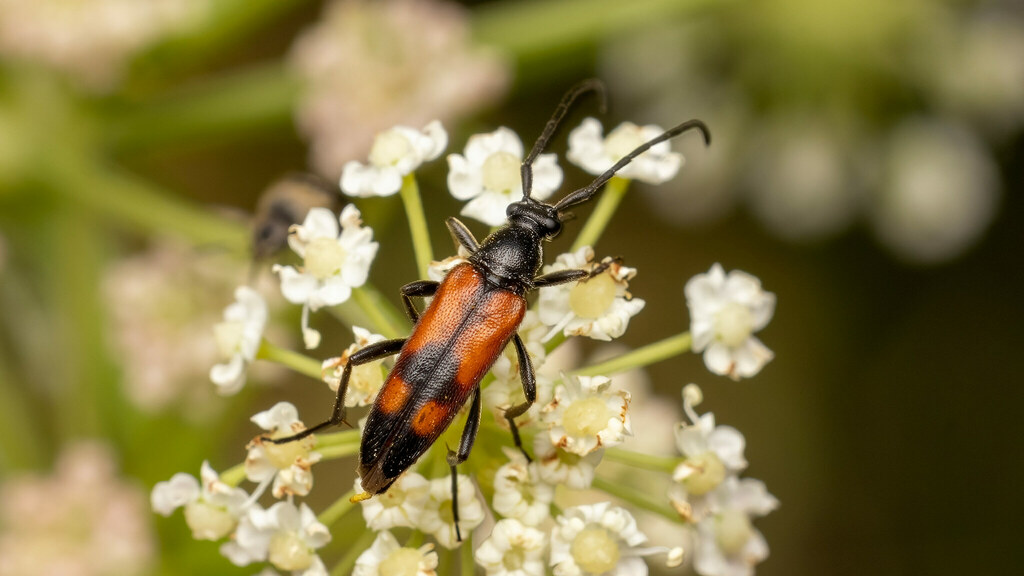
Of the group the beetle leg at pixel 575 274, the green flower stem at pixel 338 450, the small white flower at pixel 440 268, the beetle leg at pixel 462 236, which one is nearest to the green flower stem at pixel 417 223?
the small white flower at pixel 440 268

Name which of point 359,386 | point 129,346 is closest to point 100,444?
point 129,346

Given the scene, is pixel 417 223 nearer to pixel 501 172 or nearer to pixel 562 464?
pixel 501 172

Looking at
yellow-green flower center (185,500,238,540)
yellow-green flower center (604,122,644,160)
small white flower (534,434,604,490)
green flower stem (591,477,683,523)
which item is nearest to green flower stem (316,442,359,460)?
yellow-green flower center (185,500,238,540)

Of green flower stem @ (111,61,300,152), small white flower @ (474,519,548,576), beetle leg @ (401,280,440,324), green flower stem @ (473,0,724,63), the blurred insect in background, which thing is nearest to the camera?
small white flower @ (474,519,548,576)

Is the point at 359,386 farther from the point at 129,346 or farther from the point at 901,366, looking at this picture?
the point at 901,366

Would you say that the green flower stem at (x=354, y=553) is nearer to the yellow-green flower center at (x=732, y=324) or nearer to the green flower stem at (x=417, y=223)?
the green flower stem at (x=417, y=223)

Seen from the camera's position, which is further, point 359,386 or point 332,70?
point 332,70

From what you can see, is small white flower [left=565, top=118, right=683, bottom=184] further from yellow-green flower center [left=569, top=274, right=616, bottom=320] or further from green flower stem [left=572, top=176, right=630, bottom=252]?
yellow-green flower center [left=569, top=274, right=616, bottom=320]
